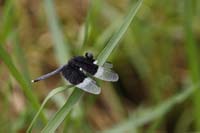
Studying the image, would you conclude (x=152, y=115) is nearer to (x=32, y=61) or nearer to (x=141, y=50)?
(x=141, y=50)

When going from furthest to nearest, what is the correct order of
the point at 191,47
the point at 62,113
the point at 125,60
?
1. the point at 125,60
2. the point at 191,47
3. the point at 62,113

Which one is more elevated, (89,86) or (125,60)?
(89,86)

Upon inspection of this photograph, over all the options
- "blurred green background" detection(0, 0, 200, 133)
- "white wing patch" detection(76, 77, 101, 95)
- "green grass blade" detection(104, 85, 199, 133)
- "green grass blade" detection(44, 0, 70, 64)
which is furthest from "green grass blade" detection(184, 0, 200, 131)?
"white wing patch" detection(76, 77, 101, 95)

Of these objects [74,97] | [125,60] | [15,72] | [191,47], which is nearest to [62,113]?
[74,97]

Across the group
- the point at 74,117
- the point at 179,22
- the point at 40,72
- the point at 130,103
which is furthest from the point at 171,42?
the point at 74,117

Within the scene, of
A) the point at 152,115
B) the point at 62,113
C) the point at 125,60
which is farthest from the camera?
the point at 125,60

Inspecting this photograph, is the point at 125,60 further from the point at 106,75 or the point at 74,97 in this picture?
the point at 74,97
